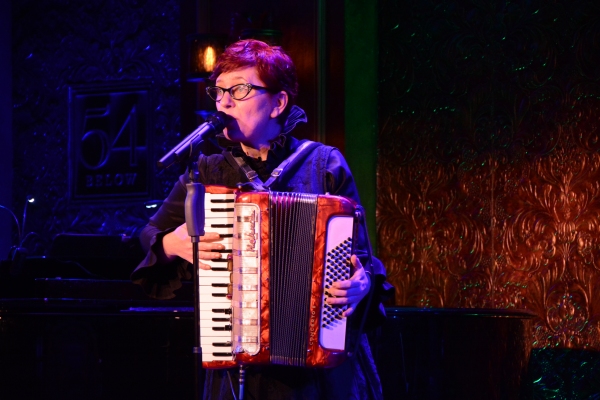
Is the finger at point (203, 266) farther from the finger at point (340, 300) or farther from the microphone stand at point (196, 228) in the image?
the finger at point (340, 300)

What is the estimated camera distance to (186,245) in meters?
2.25

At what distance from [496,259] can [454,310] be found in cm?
173

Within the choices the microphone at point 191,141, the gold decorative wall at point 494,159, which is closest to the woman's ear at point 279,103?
the microphone at point 191,141

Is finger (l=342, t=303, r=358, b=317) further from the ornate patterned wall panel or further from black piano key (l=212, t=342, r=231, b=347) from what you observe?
the ornate patterned wall panel

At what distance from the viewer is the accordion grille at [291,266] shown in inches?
87.4

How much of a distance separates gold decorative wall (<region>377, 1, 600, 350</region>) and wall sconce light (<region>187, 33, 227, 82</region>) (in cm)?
106

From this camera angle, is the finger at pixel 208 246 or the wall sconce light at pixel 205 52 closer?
the finger at pixel 208 246

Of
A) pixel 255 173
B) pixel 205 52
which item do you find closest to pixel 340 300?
pixel 255 173

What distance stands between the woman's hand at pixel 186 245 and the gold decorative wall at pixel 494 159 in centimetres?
332

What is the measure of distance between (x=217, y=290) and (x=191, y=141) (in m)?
0.41

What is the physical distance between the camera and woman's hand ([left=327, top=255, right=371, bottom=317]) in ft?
7.22

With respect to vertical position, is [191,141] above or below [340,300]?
above

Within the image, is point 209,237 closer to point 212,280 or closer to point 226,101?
point 212,280

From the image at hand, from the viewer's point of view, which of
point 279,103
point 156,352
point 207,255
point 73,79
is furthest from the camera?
point 73,79
